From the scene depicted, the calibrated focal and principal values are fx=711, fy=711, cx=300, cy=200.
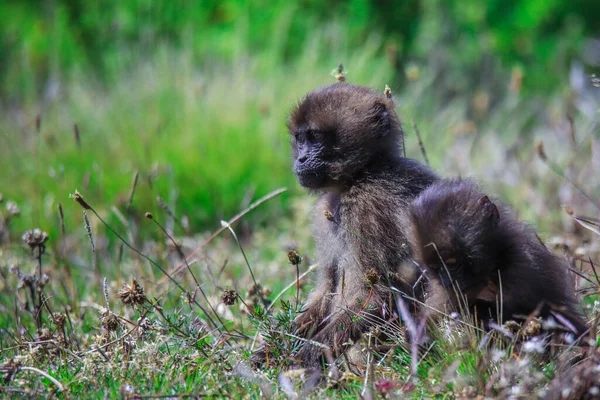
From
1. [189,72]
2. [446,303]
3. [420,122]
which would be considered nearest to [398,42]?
[420,122]

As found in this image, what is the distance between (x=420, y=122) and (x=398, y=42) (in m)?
2.99

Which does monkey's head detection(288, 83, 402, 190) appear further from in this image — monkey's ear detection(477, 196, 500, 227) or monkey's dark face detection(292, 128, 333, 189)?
monkey's ear detection(477, 196, 500, 227)

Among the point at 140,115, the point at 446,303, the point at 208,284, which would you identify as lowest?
the point at 208,284

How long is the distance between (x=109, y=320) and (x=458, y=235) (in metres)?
1.84

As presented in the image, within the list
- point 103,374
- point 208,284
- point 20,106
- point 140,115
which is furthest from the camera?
point 20,106

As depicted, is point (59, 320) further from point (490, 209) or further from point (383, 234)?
point (490, 209)

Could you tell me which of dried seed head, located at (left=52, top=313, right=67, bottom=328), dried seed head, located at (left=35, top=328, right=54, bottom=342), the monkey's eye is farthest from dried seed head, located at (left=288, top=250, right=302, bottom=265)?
dried seed head, located at (left=35, top=328, right=54, bottom=342)

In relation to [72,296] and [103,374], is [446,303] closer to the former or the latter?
[103,374]

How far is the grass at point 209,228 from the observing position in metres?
3.32

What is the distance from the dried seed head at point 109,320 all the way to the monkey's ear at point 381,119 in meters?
1.84

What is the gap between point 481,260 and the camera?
11.3ft

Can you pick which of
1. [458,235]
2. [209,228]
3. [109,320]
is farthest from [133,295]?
[209,228]

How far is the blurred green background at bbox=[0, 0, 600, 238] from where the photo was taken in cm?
788

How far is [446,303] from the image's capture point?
3604mm
